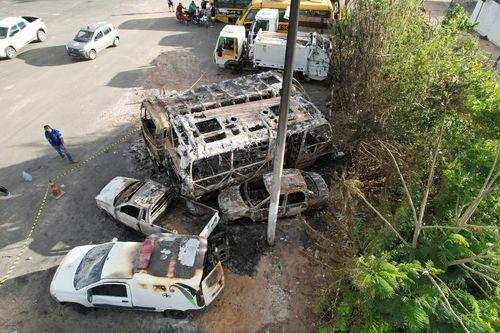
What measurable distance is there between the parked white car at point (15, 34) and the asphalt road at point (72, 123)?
1.38 feet

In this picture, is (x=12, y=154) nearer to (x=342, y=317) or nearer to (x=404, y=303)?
(x=342, y=317)

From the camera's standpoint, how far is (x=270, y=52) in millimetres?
15062

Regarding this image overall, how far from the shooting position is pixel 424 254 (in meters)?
4.93

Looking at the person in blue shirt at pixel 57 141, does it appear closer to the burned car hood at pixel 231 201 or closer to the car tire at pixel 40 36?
the burned car hood at pixel 231 201

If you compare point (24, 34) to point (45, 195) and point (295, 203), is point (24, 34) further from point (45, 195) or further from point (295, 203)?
point (295, 203)

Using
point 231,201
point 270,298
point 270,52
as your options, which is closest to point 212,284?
point 270,298

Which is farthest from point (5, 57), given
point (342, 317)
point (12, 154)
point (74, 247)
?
point (342, 317)

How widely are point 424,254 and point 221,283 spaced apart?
4230 mm

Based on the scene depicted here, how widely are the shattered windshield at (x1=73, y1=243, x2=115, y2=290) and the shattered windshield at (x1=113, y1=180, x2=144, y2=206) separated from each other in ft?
4.72

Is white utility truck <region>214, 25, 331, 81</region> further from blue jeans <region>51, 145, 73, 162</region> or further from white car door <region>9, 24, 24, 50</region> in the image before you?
white car door <region>9, 24, 24, 50</region>

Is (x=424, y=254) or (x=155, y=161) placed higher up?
(x=424, y=254)

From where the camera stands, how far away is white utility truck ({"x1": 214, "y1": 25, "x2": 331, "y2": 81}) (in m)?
14.9

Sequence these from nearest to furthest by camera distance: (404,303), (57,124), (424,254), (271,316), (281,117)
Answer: (404,303), (424,254), (281,117), (271,316), (57,124)

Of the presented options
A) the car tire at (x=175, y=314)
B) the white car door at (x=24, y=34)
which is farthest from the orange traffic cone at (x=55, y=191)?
the white car door at (x=24, y=34)
